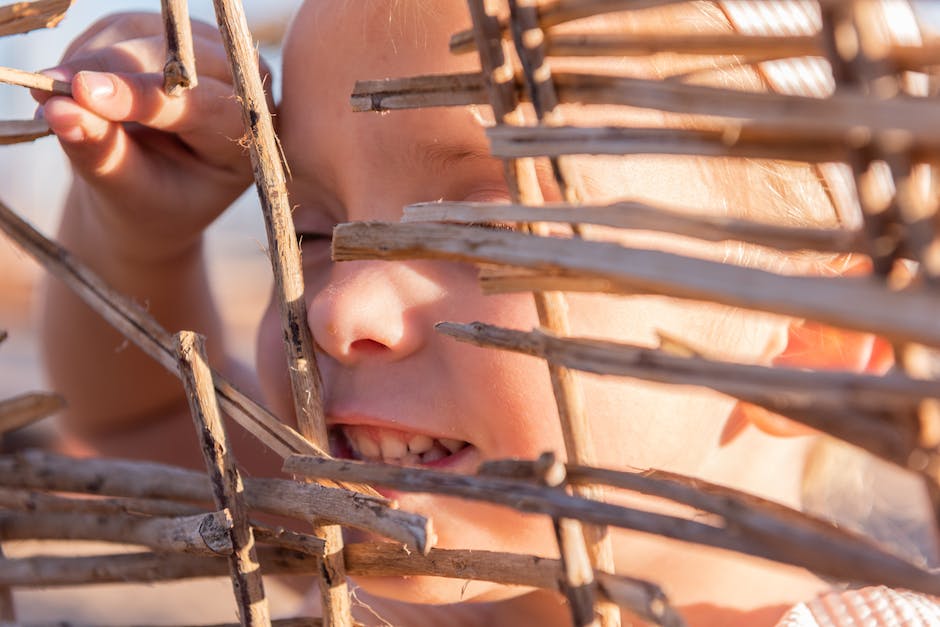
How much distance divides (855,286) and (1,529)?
0.92 metres

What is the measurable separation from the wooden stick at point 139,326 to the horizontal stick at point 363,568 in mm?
63

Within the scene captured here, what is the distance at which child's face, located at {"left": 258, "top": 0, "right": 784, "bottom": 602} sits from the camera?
90 cm

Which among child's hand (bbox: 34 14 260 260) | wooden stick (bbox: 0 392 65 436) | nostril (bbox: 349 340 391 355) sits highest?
child's hand (bbox: 34 14 260 260)

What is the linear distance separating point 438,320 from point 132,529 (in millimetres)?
333

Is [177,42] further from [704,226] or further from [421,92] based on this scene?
[704,226]

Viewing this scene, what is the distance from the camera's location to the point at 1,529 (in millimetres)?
1030

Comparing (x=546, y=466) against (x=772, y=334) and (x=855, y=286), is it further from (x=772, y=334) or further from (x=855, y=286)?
(x=772, y=334)

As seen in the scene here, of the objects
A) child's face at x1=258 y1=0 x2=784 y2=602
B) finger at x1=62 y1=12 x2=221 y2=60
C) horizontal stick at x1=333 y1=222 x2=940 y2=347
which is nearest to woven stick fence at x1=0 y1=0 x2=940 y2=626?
horizontal stick at x1=333 y1=222 x2=940 y2=347

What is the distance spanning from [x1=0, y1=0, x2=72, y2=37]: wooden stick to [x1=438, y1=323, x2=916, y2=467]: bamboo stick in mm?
532

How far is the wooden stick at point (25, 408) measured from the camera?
3.26 feet

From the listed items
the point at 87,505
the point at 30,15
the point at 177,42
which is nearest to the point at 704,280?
the point at 177,42

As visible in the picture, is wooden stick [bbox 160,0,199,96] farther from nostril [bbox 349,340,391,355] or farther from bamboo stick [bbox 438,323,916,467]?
bamboo stick [bbox 438,323,916,467]

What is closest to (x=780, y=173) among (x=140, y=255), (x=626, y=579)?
(x=626, y=579)

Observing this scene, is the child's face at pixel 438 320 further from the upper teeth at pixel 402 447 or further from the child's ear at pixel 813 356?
the child's ear at pixel 813 356
